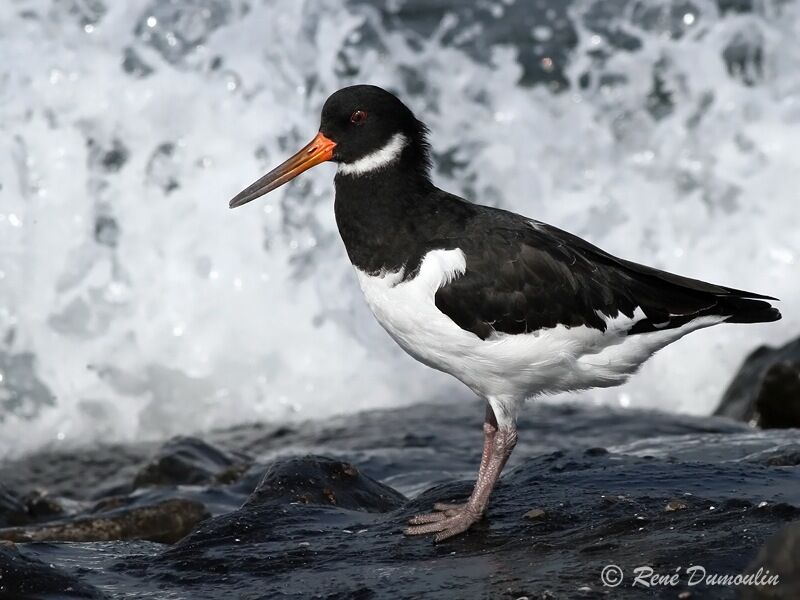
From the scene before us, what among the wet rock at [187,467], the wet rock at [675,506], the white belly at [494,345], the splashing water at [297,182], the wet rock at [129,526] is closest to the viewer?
the wet rock at [675,506]

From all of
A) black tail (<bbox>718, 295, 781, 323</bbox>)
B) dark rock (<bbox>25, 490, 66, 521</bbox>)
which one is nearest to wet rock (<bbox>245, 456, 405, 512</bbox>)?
black tail (<bbox>718, 295, 781, 323</bbox>)

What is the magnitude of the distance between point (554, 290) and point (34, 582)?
9.00 ft

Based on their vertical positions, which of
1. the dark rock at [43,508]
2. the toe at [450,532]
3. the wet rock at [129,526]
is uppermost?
the dark rock at [43,508]

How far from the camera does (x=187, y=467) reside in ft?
27.3

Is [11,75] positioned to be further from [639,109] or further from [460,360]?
[460,360]

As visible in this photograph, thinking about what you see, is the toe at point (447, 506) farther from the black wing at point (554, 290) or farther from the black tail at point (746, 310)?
the black tail at point (746, 310)

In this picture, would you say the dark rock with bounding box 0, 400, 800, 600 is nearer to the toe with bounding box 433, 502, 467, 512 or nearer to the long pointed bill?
the toe with bounding box 433, 502, 467, 512

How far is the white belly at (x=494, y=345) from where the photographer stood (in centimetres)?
561

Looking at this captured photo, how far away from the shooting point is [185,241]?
1196 centimetres

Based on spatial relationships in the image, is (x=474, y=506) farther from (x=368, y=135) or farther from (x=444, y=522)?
(x=368, y=135)

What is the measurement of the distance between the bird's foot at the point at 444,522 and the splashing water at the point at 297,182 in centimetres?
532

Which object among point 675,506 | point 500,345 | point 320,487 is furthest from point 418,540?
point 675,506

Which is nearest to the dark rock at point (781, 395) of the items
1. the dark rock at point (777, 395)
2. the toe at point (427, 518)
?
the dark rock at point (777, 395)

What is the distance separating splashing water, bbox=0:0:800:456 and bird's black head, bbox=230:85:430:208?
514cm
